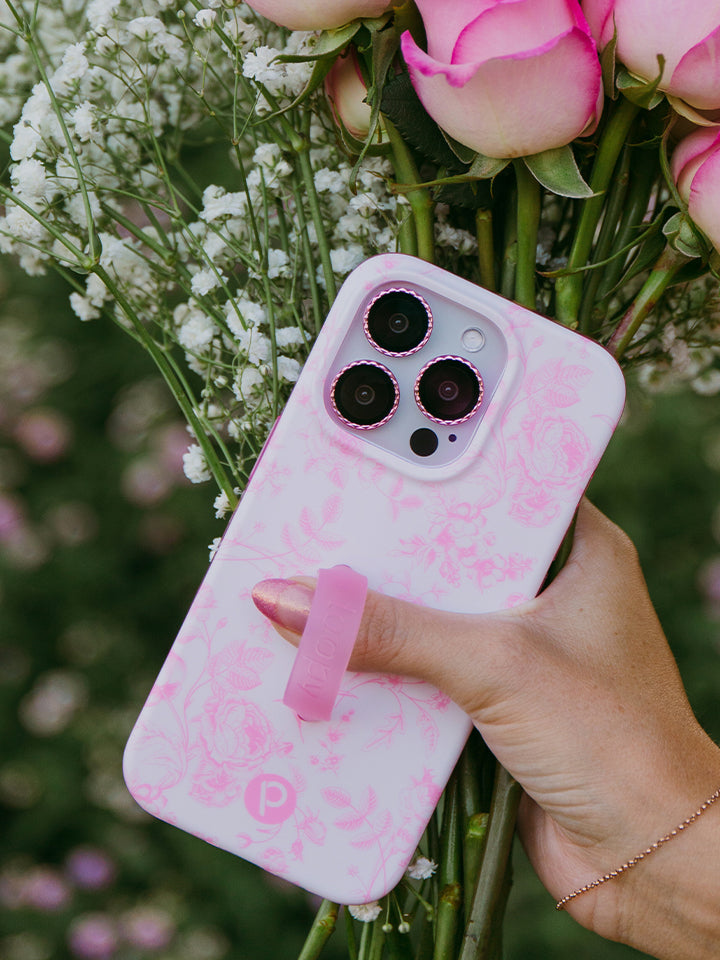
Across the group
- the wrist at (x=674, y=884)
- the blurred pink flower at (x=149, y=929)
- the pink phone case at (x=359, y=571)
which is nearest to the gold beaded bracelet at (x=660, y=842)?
the wrist at (x=674, y=884)

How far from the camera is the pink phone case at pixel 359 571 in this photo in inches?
18.3

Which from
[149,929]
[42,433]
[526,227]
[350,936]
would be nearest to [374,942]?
[350,936]

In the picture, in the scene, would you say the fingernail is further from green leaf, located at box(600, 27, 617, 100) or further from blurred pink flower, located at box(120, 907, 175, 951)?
blurred pink flower, located at box(120, 907, 175, 951)

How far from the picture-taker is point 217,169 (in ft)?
2.98

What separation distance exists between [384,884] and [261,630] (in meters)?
0.16

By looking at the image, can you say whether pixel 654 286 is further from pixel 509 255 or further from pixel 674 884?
pixel 674 884

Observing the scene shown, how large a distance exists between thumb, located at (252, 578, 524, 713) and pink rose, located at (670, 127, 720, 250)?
227 millimetres

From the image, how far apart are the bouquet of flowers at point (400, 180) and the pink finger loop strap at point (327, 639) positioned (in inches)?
3.6

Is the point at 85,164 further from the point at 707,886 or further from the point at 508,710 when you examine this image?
the point at 707,886

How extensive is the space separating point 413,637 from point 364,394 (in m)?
0.14

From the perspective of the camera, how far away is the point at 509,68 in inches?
13.4

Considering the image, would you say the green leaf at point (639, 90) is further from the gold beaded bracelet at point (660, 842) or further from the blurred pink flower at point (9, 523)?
the blurred pink flower at point (9, 523)

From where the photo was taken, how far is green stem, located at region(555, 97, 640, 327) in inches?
15.6

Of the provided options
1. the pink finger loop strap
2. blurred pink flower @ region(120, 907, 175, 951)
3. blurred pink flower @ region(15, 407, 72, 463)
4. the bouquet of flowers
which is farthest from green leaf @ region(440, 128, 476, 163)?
blurred pink flower @ region(120, 907, 175, 951)
